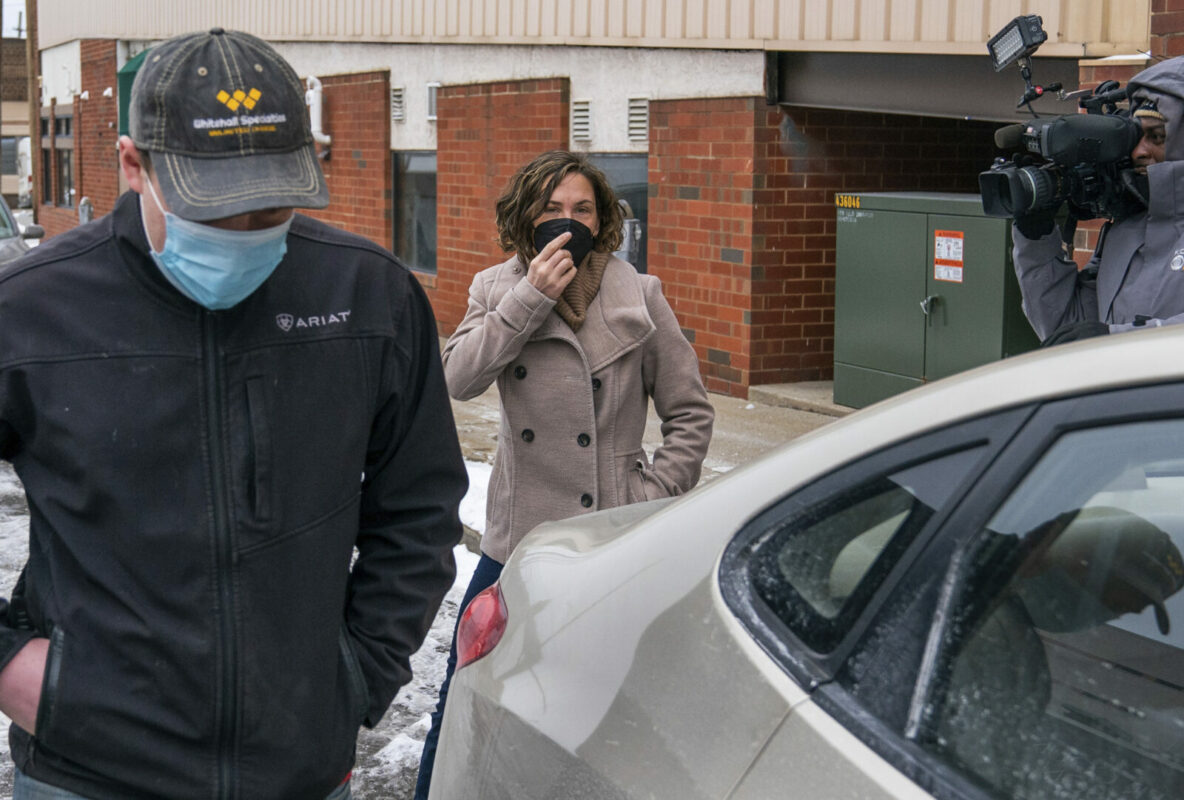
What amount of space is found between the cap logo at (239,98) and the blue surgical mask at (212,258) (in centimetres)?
16

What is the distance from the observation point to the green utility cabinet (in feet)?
26.8

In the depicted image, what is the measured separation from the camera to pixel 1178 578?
1.73m

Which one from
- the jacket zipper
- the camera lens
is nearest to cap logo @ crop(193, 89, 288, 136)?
the jacket zipper

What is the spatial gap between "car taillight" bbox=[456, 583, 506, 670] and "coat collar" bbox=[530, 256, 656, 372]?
3.81ft

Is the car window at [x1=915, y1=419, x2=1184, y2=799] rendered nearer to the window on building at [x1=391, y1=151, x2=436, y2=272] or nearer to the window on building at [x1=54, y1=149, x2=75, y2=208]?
the window on building at [x1=391, y1=151, x2=436, y2=272]

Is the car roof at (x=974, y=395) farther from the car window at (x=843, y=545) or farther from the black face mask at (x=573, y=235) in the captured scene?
the black face mask at (x=573, y=235)

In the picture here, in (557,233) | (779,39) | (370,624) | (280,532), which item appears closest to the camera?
(280,532)

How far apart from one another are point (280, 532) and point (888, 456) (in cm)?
85

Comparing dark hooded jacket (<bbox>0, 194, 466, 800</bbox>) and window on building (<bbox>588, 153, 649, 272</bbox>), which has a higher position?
window on building (<bbox>588, 153, 649, 272</bbox>)

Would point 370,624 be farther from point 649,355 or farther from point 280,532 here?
point 649,355

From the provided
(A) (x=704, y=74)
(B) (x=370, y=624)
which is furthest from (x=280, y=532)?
(A) (x=704, y=74)

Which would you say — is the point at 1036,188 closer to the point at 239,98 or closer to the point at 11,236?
the point at 239,98

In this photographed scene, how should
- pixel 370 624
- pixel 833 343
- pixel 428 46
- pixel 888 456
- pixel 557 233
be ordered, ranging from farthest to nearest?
pixel 428 46 < pixel 833 343 < pixel 557 233 < pixel 370 624 < pixel 888 456

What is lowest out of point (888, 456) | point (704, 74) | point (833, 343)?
point (833, 343)
